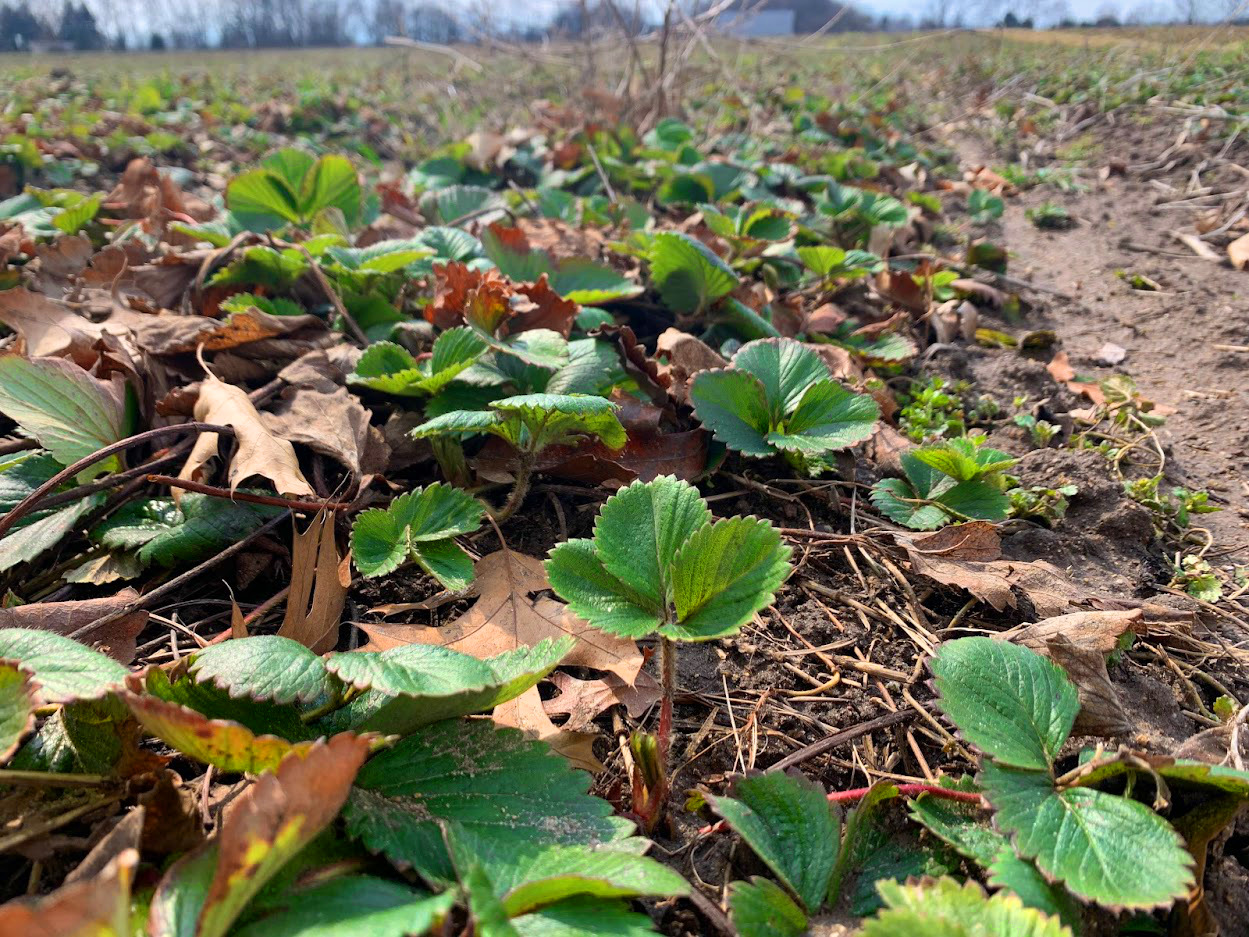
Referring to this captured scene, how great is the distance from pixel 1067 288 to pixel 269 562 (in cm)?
312

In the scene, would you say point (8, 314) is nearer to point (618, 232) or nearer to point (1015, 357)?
point (618, 232)

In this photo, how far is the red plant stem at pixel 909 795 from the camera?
3.10 ft

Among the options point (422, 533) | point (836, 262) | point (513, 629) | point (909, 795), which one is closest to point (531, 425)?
point (422, 533)

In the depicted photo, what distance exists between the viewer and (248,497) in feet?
4.29

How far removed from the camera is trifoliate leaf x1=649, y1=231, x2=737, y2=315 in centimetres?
194

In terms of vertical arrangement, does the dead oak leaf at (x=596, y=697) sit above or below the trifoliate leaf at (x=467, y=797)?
below

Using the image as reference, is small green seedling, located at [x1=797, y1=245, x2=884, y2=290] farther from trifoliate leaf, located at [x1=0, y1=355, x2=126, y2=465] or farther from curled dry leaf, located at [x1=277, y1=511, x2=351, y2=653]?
trifoliate leaf, located at [x1=0, y1=355, x2=126, y2=465]

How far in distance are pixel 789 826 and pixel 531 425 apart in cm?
78

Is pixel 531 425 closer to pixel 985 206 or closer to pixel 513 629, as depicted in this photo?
pixel 513 629

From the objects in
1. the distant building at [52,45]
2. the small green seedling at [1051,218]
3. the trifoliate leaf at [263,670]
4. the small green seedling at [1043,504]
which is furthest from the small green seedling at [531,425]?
the distant building at [52,45]

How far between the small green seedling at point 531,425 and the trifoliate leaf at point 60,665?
552mm

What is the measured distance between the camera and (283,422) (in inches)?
59.7

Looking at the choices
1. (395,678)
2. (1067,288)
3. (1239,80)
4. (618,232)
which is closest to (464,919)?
(395,678)

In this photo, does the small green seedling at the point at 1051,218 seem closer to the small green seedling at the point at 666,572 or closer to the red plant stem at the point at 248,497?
the small green seedling at the point at 666,572
